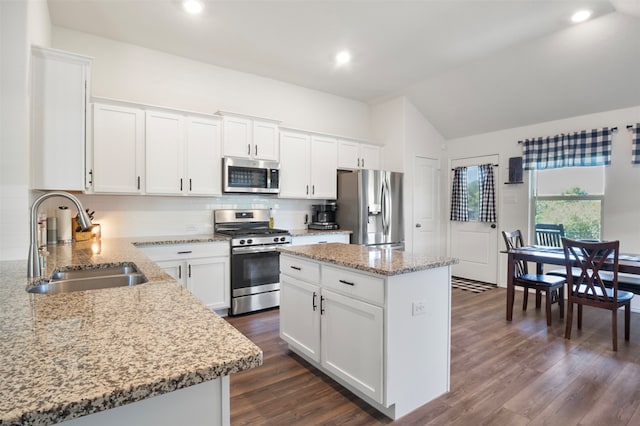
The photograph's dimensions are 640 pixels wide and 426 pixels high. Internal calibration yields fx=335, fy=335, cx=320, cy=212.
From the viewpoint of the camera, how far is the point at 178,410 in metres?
0.74

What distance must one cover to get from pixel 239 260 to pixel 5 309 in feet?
8.58

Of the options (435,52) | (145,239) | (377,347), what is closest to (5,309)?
(377,347)

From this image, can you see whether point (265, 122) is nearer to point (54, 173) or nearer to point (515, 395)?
point (54, 173)

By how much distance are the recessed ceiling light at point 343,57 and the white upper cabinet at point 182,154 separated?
5.22ft

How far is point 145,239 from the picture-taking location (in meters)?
3.43

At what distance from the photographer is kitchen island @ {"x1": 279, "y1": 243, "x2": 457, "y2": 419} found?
1911mm

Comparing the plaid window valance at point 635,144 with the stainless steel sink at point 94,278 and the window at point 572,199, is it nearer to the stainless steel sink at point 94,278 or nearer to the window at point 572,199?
the window at point 572,199

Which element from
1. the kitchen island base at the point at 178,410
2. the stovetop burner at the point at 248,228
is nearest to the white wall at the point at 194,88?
the stovetop burner at the point at 248,228

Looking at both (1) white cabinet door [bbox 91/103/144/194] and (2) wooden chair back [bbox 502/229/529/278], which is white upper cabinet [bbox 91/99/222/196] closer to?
A: (1) white cabinet door [bbox 91/103/144/194]

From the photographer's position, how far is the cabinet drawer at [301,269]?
2.40m

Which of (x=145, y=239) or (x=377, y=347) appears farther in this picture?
(x=145, y=239)

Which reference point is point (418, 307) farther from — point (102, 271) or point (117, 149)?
point (117, 149)

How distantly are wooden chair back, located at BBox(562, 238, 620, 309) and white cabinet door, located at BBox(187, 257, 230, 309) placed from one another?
337cm

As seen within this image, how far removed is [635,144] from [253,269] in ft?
15.1
